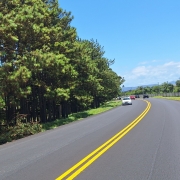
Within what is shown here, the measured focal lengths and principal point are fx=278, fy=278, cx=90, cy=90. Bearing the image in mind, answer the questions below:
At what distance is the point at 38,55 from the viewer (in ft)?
60.3

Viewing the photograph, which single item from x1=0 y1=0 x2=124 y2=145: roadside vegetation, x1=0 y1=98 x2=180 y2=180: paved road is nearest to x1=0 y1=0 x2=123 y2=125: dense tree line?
x1=0 y1=0 x2=124 y2=145: roadside vegetation

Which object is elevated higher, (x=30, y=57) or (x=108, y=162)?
(x=30, y=57)

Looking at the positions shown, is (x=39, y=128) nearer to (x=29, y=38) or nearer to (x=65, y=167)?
(x=29, y=38)

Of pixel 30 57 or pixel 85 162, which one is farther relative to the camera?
pixel 30 57

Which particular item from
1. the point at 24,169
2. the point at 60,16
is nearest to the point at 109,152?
the point at 24,169

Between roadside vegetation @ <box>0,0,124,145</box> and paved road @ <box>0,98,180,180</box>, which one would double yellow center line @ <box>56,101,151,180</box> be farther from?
roadside vegetation @ <box>0,0,124,145</box>

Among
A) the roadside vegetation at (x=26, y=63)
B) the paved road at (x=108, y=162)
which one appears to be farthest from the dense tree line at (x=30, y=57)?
the paved road at (x=108, y=162)

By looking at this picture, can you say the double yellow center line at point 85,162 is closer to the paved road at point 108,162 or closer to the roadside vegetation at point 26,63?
the paved road at point 108,162

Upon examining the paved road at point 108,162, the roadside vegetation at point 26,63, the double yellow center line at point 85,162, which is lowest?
the paved road at point 108,162

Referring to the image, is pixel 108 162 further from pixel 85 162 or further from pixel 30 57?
pixel 30 57

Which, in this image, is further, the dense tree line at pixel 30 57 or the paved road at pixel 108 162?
the dense tree line at pixel 30 57

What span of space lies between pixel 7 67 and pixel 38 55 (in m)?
2.57

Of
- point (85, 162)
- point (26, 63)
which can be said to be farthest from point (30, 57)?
point (85, 162)

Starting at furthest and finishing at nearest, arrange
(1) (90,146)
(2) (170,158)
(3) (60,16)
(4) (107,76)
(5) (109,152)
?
(4) (107,76) → (3) (60,16) → (1) (90,146) → (5) (109,152) → (2) (170,158)
